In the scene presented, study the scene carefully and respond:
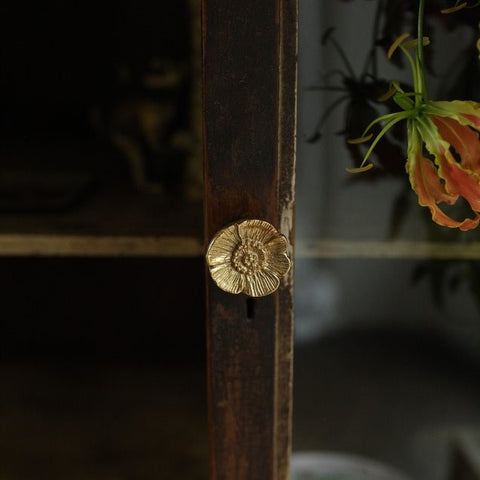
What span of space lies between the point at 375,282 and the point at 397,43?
0.17 m

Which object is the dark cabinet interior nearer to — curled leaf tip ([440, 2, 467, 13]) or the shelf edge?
the shelf edge

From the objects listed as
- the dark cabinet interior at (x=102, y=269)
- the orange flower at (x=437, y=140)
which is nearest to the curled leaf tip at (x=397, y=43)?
the orange flower at (x=437, y=140)

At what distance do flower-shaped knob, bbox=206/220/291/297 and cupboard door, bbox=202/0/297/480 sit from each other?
12 mm

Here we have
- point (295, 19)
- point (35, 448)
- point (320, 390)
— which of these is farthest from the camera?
point (35, 448)

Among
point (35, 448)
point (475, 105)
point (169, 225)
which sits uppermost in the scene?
point (475, 105)

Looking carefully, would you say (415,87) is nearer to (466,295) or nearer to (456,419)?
(466,295)

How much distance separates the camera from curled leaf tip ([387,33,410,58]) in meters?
0.45

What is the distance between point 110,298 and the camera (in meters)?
0.85

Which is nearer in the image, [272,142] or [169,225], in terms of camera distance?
[272,142]

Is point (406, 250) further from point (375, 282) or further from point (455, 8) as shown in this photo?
point (455, 8)

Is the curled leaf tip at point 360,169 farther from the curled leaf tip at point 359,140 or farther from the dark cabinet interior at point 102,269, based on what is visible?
the dark cabinet interior at point 102,269

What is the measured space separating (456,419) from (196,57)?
0.43 metres

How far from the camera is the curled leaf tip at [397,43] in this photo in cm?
45

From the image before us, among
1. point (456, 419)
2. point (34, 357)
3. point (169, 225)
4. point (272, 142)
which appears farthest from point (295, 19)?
point (34, 357)
